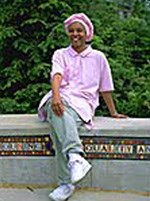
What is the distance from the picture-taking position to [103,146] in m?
3.67

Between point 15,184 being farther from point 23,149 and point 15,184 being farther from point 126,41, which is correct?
point 126,41

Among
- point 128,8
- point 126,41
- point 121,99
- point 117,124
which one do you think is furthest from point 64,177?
point 128,8

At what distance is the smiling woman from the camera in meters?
3.41

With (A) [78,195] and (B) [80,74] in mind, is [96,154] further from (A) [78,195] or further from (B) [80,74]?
(B) [80,74]

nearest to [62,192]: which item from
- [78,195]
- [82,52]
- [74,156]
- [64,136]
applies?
[78,195]

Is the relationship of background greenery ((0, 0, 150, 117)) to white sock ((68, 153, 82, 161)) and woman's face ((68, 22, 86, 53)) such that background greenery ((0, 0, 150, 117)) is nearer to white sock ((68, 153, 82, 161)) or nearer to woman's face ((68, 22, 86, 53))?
woman's face ((68, 22, 86, 53))

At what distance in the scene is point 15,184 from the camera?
3836 mm

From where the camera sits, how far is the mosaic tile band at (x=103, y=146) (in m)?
3.64

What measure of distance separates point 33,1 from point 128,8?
4.53 meters

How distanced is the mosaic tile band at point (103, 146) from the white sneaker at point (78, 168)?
25 centimetres

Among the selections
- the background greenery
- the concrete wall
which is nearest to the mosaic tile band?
the concrete wall

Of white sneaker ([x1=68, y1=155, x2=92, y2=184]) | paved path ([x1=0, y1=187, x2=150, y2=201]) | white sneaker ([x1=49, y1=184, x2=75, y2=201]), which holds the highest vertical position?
white sneaker ([x1=68, y1=155, x2=92, y2=184])

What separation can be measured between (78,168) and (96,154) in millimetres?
365

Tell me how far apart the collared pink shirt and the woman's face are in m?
0.06
